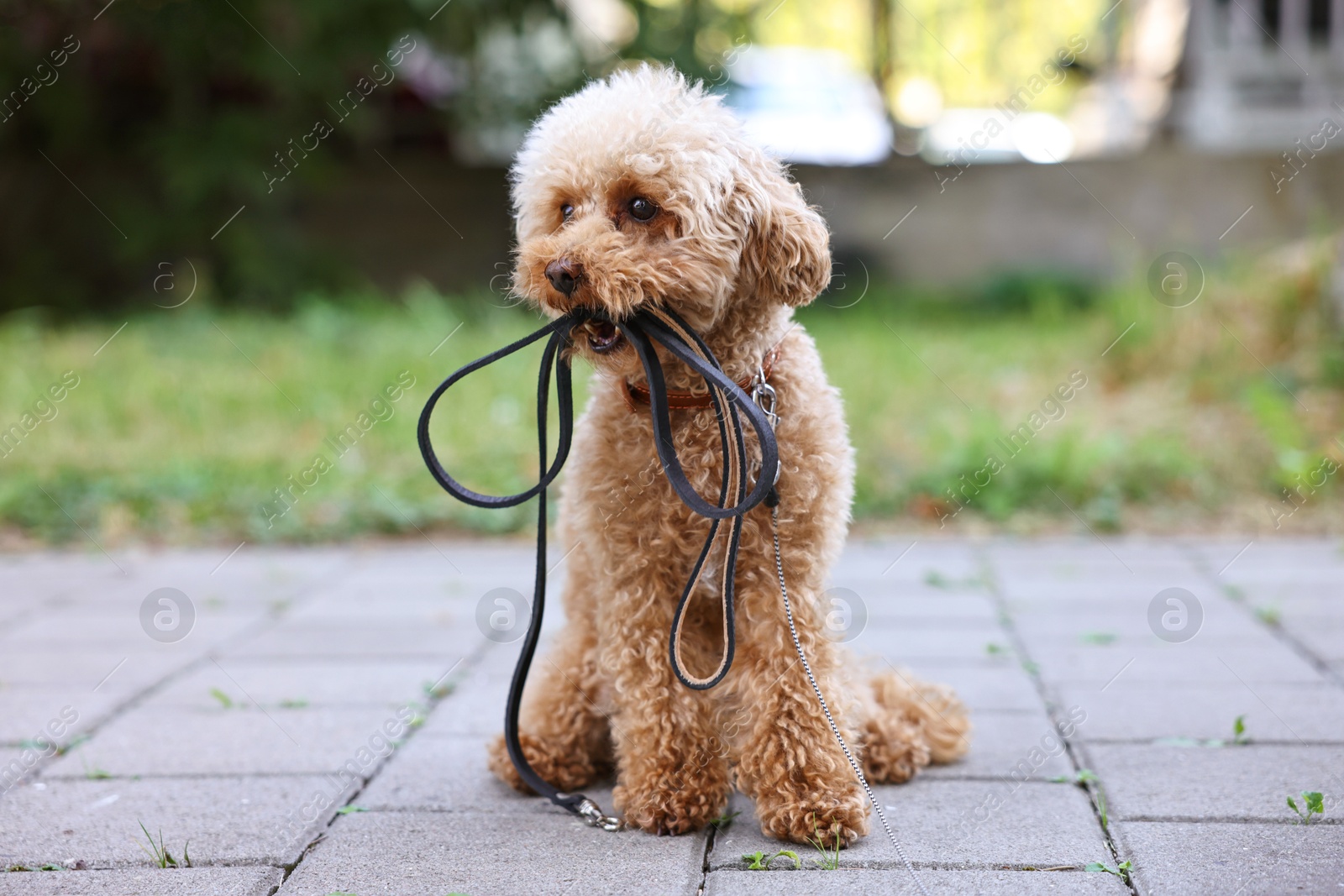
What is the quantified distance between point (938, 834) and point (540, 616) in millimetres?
950

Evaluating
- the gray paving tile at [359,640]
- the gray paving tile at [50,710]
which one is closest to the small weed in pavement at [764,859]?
the gray paving tile at [359,640]

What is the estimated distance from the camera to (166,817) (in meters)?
2.51

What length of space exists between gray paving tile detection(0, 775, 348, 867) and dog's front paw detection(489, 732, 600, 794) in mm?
362

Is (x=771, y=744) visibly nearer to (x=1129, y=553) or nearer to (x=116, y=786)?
(x=116, y=786)

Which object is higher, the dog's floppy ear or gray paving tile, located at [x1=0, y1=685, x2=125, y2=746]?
the dog's floppy ear

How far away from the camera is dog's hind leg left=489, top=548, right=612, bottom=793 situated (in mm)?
2631

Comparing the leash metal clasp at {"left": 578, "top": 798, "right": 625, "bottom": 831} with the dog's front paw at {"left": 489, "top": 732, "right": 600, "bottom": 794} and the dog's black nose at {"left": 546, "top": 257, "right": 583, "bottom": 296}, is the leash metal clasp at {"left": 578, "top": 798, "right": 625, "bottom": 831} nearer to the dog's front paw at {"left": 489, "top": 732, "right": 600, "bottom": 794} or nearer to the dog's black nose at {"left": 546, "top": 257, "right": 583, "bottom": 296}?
the dog's front paw at {"left": 489, "top": 732, "right": 600, "bottom": 794}

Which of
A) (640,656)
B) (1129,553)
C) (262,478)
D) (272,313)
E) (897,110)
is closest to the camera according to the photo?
(640,656)

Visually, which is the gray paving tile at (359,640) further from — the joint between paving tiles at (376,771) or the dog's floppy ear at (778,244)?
the dog's floppy ear at (778,244)

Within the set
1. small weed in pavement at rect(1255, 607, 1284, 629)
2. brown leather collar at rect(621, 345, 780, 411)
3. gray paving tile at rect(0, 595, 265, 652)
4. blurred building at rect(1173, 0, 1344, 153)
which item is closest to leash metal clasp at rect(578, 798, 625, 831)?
brown leather collar at rect(621, 345, 780, 411)

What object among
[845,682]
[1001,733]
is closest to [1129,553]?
[1001,733]

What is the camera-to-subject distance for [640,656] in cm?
243

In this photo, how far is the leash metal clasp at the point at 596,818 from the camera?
7.88ft

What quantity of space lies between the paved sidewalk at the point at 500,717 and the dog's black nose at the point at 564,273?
109 cm
